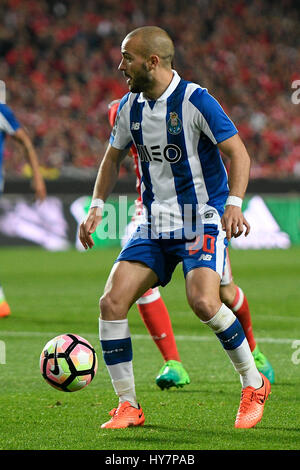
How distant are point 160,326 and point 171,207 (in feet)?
4.19

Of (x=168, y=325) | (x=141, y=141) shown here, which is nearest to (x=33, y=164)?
(x=168, y=325)

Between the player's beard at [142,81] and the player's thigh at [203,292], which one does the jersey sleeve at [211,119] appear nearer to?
the player's beard at [142,81]

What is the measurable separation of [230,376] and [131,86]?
2.23 m

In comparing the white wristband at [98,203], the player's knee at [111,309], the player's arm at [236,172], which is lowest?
the player's knee at [111,309]

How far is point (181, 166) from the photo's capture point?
4602 mm

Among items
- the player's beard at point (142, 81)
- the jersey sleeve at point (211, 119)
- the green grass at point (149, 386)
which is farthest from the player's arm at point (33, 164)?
the jersey sleeve at point (211, 119)

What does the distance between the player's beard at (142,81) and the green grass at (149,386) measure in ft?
5.54

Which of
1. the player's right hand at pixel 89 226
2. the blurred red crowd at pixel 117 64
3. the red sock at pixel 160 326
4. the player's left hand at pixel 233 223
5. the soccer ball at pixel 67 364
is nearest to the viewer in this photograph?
the player's left hand at pixel 233 223

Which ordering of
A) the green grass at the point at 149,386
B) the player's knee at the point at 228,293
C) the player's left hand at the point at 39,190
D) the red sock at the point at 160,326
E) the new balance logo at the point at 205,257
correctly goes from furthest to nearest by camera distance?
the player's left hand at the point at 39,190 < the red sock at the point at 160,326 < the player's knee at the point at 228,293 < the new balance logo at the point at 205,257 < the green grass at the point at 149,386

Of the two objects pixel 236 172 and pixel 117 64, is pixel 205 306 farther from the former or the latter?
pixel 117 64

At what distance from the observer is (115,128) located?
15.7 feet

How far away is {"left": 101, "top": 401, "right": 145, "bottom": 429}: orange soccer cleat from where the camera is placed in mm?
4328

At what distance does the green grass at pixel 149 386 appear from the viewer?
4.03m
